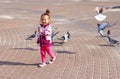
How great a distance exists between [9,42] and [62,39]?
1.79m

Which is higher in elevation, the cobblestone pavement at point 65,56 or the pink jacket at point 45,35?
the pink jacket at point 45,35

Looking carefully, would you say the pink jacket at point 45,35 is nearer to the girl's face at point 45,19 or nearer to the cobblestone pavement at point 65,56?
the girl's face at point 45,19

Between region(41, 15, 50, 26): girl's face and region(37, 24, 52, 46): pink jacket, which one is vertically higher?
region(41, 15, 50, 26): girl's face

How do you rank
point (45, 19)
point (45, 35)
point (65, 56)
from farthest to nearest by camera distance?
point (65, 56) < point (45, 35) < point (45, 19)

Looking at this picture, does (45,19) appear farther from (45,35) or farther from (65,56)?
(65,56)

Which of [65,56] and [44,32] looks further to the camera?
[65,56]

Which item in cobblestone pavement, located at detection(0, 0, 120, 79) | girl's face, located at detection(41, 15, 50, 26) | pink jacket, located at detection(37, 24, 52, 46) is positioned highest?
girl's face, located at detection(41, 15, 50, 26)

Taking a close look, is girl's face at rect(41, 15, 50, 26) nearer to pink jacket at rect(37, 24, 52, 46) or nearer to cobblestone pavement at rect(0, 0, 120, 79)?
pink jacket at rect(37, 24, 52, 46)

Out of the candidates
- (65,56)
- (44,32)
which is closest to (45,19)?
(44,32)

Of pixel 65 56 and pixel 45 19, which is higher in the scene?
pixel 45 19

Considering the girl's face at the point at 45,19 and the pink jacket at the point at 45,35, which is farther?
the pink jacket at the point at 45,35

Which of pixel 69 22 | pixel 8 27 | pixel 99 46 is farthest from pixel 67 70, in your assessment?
pixel 69 22

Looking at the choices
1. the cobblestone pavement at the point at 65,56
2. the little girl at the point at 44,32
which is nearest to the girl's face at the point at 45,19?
the little girl at the point at 44,32

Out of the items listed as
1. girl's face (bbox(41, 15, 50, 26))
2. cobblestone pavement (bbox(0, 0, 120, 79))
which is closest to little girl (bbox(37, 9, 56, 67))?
girl's face (bbox(41, 15, 50, 26))
